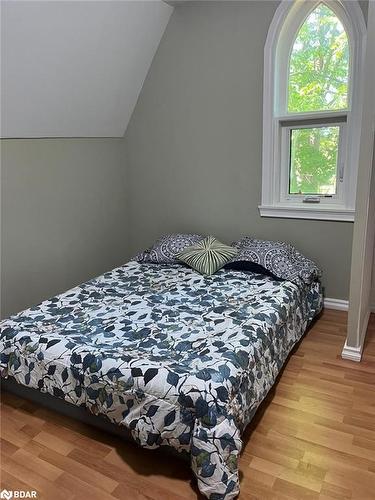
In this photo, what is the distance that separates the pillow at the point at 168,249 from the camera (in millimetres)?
3229

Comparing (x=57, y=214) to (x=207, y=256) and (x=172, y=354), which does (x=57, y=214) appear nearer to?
(x=207, y=256)

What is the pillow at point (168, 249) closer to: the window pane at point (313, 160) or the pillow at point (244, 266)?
the pillow at point (244, 266)

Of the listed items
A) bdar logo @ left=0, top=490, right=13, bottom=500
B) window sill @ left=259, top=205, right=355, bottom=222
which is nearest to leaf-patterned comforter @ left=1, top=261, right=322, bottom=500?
bdar logo @ left=0, top=490, right=13, bottom=500

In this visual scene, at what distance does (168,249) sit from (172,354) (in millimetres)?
1516

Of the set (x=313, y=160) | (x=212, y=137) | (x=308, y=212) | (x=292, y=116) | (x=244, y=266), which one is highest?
(x=292, y=116)

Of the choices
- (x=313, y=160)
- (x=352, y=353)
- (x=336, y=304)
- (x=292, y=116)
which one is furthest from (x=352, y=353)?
(x=292, y=116)

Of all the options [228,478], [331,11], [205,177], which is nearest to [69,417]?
[228,478]

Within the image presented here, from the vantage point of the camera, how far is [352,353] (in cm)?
246

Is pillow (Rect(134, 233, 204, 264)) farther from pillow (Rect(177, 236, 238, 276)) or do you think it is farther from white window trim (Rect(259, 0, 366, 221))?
white window trim (Rect(259, 0, 366, 221))

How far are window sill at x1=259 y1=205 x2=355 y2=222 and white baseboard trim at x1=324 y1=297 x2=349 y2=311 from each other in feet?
2.23

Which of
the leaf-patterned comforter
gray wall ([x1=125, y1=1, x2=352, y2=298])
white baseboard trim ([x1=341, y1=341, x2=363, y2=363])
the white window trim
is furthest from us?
gray wall ([x1=125, y1=1, x2=352, y2=298])

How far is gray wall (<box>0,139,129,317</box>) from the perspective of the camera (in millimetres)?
2822

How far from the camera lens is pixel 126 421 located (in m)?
1.67

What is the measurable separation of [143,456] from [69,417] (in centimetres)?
50
